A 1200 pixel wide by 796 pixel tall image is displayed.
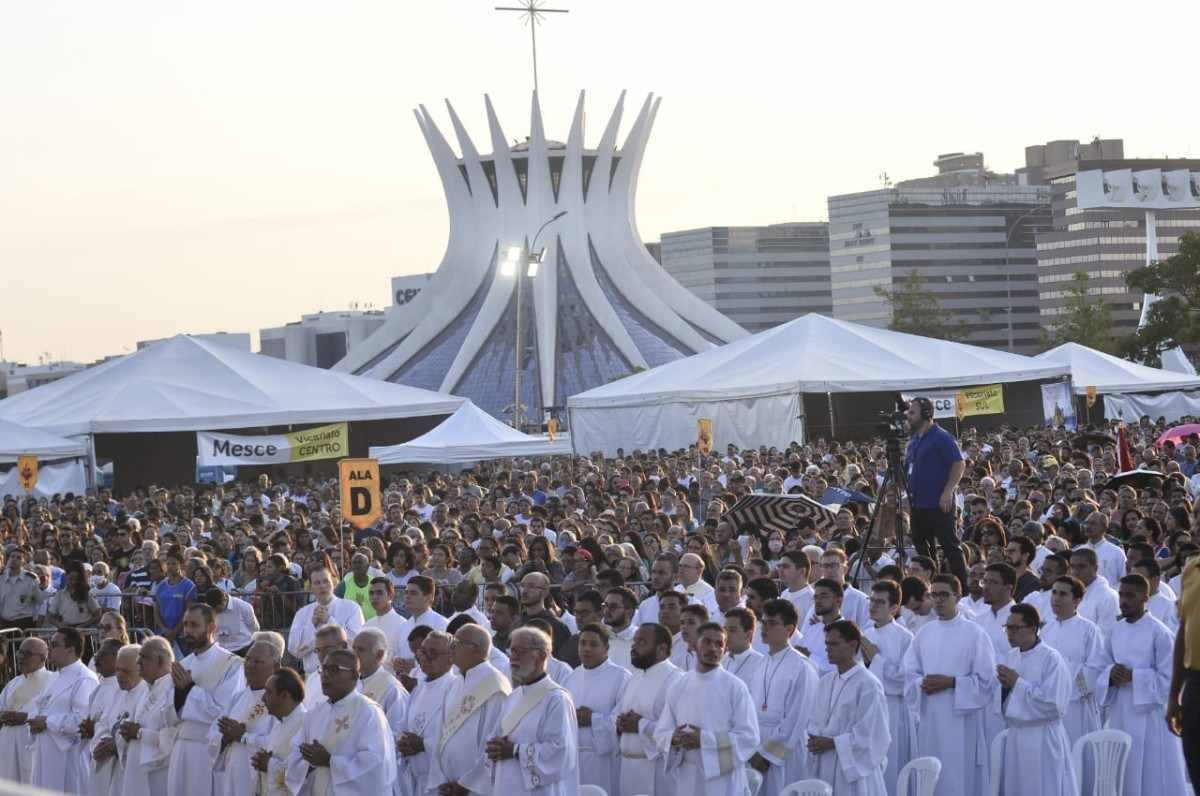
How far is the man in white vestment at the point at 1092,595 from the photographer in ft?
38.0

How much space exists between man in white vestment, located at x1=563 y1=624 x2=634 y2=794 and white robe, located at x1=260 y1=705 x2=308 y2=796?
5.24 feet

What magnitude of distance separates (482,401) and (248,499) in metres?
34.7

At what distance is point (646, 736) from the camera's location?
385 inches

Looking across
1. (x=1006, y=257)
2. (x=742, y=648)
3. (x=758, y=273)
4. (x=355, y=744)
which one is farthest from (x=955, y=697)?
(x=758, y=273)

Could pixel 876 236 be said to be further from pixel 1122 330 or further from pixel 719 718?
pixel 719 718

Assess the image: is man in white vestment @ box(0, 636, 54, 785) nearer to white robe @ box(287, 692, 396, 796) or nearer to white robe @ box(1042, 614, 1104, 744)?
white robe @ box(287, 692, 396, 796)

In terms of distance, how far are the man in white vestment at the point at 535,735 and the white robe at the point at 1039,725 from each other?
294 cm

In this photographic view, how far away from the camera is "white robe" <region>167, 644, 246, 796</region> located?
1047cm

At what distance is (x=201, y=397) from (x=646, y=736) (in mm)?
27719

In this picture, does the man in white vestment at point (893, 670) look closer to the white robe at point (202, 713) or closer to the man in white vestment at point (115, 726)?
the white robe at point (202, 713)

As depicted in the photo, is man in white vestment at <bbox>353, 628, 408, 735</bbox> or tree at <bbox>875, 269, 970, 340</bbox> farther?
tree at <bbox>875, 269, 970, 340</bbox>

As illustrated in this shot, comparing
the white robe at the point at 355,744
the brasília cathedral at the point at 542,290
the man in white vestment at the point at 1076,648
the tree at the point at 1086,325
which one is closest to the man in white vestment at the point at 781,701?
the man in white vestment at the point at 1076,648

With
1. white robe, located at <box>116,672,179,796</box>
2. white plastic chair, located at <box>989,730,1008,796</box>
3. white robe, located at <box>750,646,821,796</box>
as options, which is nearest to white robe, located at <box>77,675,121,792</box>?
white robe, located at <box>116,672,179,796</box>

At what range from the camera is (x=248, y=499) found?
26297mm
